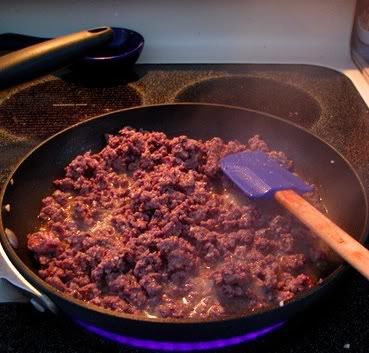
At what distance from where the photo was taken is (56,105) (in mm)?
1497

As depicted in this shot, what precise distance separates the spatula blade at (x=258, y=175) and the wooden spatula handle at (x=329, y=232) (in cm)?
2

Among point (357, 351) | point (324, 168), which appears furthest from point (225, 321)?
point (324, 168)

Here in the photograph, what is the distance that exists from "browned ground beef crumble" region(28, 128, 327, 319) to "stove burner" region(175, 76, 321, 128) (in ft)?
0.95

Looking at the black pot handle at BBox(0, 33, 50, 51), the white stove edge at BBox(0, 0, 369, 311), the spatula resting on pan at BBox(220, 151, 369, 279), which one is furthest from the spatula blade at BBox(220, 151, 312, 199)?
the black pot handle at BBox(0, 33, 50, 51)

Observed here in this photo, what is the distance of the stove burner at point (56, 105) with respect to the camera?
1400 mm

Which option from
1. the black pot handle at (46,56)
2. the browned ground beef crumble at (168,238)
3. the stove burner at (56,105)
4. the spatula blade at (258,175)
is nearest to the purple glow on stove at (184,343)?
the browned ground beef crumble at (168,238)

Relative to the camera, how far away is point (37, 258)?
959mm

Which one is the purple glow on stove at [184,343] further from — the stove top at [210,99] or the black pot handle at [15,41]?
the black pot handle at [15,41]

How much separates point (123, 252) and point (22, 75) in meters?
0.42

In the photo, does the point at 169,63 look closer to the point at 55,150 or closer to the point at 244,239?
the point at 55,150

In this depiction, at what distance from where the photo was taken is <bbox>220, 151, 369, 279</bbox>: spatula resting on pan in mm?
754

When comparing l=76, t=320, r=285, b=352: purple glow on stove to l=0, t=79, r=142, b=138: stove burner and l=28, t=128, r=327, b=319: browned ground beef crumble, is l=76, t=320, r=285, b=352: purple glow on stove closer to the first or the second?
l=28, t=128, r=327, b=319: browned ground beef crumble

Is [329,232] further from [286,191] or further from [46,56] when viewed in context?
[46,56]

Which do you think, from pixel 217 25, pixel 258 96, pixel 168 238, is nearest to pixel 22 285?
pixel 168 238
